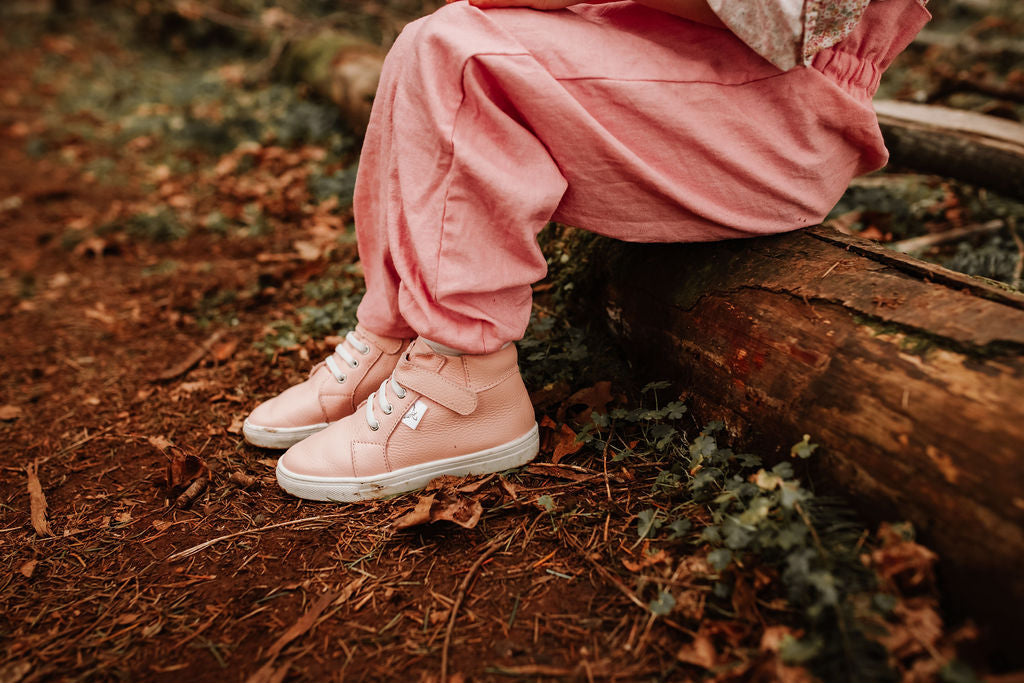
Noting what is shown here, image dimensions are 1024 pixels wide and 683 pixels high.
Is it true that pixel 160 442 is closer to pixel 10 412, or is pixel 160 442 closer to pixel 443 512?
pixel 10 412

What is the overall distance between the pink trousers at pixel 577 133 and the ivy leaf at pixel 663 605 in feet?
2.27

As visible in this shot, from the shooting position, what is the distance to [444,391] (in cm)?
172

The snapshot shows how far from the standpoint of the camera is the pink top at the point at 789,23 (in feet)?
4.43

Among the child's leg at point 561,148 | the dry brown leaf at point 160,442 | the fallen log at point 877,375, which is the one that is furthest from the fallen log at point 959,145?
the dry brown leaf at point 160,442

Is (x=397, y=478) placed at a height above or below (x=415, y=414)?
below

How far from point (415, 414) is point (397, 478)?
19 centimetres

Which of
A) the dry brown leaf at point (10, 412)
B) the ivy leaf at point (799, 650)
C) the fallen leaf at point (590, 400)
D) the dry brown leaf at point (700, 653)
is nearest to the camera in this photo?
the ivy leaf at point (799, 650)

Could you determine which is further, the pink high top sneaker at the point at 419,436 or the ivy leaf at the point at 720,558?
the pink high top sneaker at the point at 419,436

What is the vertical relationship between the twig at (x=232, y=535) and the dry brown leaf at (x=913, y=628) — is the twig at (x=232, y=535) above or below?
below

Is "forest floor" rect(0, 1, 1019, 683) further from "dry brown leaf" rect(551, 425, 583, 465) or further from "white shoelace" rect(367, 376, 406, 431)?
"white shoelace" rect(367, 376, 406, 431)

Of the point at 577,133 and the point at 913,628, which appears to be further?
the point at 577,133

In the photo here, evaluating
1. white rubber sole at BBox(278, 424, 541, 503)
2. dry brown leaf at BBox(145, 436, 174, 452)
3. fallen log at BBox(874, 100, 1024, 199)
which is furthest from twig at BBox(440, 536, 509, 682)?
fallen log at BBox(874, 100, 1024, 199)

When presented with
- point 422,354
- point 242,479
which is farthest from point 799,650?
point 242,479

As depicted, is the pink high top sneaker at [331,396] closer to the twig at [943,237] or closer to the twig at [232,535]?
the twig at [232,535]
